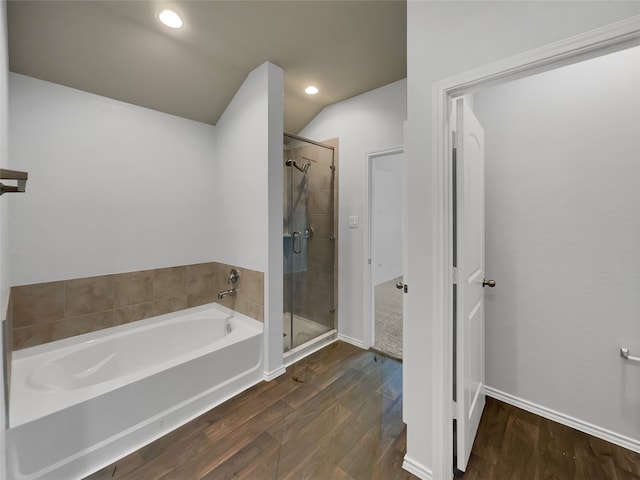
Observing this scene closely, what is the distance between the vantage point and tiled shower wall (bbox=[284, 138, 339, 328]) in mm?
2719

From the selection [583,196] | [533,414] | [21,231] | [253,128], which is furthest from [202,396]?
[583,196]

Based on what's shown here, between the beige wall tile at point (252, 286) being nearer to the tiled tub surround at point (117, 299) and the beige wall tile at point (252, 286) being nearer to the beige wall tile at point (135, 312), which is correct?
the tiled tub surround at point (117, 299)

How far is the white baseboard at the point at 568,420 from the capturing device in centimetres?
154

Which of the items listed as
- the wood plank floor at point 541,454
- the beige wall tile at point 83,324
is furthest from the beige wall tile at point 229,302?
the wood plank floor at point 541,454

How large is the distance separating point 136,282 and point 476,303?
2650mm

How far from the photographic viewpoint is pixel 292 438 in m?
1.62

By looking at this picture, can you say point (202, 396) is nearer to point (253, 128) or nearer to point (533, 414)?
point (253, 128)

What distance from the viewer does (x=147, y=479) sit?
4.45ft

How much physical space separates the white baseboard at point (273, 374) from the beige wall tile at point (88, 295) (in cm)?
140

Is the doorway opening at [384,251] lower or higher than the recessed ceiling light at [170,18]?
lower

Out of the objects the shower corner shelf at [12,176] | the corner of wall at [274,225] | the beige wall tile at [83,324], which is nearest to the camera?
the shower corner shelf at [12,176]

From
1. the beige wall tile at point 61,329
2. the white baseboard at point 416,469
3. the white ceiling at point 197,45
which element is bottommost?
the white baseboard at point 416,469

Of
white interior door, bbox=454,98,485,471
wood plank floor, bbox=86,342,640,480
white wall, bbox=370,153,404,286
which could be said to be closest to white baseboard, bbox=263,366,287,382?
wood plank floor, bbox=86,342,640,480

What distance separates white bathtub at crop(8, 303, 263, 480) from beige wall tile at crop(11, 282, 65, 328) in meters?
A: 0.20
